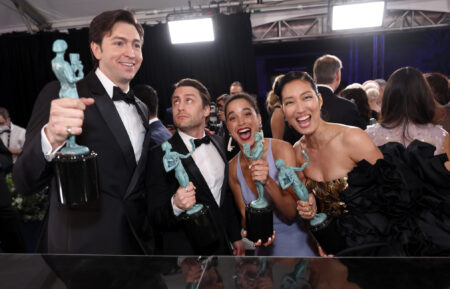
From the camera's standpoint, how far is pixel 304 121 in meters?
1.75

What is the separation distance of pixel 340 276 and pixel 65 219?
48.1 inches

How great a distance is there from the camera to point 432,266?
32.4 inches

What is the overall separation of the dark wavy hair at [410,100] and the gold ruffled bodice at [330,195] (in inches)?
32.4

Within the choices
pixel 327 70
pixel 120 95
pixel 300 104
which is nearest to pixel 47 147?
pixel 120 95

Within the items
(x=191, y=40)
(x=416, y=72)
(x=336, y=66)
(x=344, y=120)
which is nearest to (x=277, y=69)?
(x=191, y=40)

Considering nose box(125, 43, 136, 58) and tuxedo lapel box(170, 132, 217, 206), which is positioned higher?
nose box(125, 43, 136, 58)

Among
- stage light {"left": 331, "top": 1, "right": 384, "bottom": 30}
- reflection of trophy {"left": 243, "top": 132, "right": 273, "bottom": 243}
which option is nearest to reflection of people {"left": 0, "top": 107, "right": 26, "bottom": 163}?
reflection of trophy {"left": 243, "top": 132, "right": 273, "bottom": 243}

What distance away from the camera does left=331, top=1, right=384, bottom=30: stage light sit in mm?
6251

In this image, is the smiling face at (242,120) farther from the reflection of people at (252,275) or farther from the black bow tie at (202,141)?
the reflection of people at (252,275)

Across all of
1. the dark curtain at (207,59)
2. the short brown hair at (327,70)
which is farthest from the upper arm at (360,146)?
the dark curtain at (207,59)

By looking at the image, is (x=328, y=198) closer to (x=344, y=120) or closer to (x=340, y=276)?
(x=340, y=276)

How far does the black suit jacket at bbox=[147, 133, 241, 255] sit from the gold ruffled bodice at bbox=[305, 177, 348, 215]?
1.59ft

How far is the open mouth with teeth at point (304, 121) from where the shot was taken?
1729mm

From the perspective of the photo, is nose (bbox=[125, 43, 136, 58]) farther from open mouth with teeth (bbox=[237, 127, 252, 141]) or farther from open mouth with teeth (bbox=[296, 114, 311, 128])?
open mouth with teeth (bbox=[296, 114, 311, 128])
